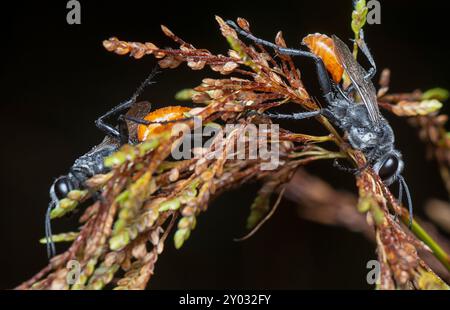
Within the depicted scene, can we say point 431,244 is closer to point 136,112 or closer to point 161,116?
point 161,116

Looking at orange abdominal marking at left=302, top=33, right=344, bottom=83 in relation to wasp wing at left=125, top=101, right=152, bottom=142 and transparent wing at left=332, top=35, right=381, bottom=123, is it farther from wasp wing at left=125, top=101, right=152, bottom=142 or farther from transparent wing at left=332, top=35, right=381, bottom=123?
wasp wing at left=125, top=101, right=152, bottom=142

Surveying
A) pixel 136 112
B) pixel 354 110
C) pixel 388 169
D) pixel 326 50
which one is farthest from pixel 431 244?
pixel 136 112

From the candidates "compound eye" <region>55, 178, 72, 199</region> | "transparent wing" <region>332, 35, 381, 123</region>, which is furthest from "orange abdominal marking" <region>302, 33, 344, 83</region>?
"compound eye" <region>55, 178, 72, 199</region>

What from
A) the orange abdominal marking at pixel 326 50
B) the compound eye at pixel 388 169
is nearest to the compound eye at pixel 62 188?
the compound eye at pixel 388 169

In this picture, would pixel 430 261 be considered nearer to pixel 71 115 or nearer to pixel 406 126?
pixel 406 126

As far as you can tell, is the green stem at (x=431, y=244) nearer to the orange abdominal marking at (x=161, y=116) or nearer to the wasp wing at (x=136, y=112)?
the orange abdominal marking at (x=161, y=116)

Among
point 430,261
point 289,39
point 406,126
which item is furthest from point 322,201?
point 406,126
